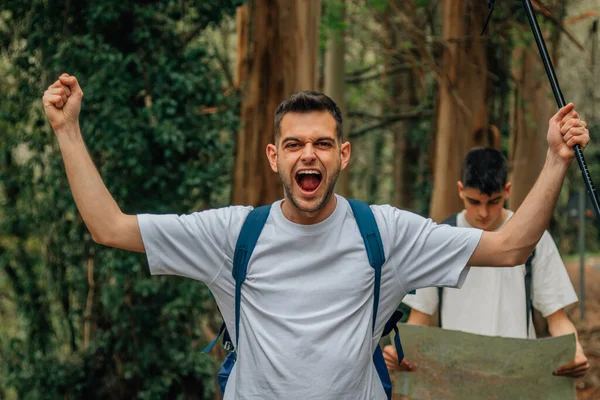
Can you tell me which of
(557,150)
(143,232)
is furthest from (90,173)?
(557,150)

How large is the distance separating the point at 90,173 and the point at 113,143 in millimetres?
4626

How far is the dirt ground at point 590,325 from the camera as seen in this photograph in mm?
10297

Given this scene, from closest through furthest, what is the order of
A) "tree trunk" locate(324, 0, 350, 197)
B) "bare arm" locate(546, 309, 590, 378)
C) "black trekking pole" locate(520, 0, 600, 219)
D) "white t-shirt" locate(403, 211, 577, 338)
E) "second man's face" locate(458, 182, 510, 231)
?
"black trekking pole" locate(520, 0, 600, 219) → "bare arm" locate(546, 309, 590, 378) → "white t-shirt" locate(403, 211, 577, 338) → "second man's face" locate(458, 182, 510, 231) → "tree trunk" locate(324, 0, 350, 197)

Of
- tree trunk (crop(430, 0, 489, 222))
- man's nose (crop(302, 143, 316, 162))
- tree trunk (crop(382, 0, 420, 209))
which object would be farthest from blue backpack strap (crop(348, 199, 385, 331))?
tree trunk (crop(382, 0, 420, 209))

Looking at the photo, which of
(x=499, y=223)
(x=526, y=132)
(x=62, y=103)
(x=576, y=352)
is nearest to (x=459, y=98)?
(x=526, y=132)

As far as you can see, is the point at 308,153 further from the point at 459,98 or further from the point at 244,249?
the point at 459,98

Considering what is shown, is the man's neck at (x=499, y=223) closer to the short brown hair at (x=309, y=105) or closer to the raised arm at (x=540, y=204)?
the raised arm at (x=540, y=204)

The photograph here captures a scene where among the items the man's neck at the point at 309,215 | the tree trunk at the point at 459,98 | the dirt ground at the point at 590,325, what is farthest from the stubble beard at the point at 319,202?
the dirt ground at the point at 590,325

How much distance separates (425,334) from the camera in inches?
173

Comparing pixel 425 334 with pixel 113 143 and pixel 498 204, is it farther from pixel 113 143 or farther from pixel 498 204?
pixel 113 143

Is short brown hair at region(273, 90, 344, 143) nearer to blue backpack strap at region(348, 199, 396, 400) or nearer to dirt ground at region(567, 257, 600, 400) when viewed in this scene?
blue backpack strap at region(348, 199, 396, 400)

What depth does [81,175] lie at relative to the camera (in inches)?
122

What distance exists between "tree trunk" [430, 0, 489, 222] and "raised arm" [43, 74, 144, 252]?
304 inches

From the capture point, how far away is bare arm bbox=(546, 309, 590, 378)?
13.9 feet
